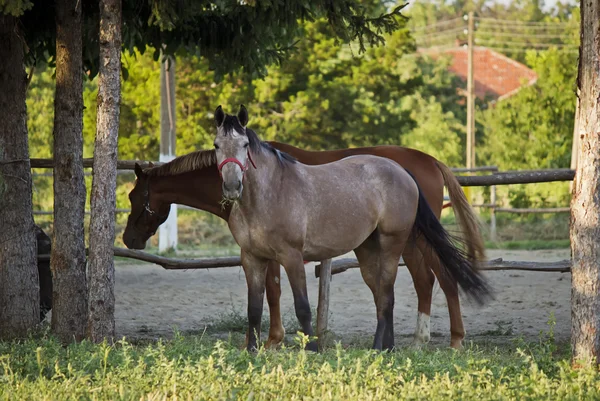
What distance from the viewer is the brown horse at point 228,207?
28.1 feet

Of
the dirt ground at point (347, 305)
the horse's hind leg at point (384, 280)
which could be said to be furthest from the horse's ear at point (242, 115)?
the dirt ground at point (347, 305)

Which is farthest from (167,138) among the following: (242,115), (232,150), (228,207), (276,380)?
(276,380)

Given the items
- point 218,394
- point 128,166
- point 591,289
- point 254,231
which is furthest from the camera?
point 128,166

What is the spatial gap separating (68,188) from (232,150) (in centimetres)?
195

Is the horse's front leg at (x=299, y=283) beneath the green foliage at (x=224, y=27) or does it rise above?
beneath

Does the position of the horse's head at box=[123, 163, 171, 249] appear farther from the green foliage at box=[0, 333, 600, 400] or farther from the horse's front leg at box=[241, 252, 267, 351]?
the green foliage at box=[0, 333, 600, 400]

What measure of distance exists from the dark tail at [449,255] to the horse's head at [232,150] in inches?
71.1

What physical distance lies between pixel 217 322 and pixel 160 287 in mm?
3657

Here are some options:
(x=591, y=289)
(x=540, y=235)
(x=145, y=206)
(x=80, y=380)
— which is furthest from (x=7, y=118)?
(x=540, y=235)

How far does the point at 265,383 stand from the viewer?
5215 mm

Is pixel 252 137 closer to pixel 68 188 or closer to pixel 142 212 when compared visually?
pixel 68 188

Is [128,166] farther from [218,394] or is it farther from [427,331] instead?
[218,394]

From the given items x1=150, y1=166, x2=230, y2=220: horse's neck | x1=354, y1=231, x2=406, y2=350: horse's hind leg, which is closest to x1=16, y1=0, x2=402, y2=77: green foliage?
x1=150, y1=166, x2=230, y2=220: horse's neck

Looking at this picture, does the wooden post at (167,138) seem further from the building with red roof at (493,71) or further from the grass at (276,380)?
the building with red roof at (493,71)
